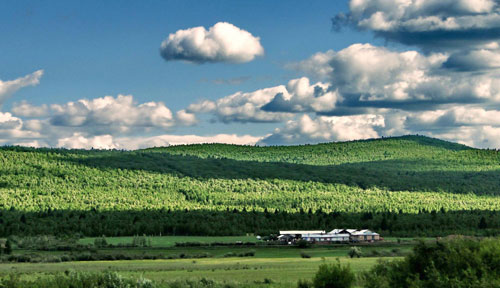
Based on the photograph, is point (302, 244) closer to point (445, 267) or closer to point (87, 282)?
point (87, 282)

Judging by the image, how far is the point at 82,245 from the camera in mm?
175750

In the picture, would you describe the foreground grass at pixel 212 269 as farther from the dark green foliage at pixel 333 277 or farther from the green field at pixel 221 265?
the dark green foliage at pixel 333 277

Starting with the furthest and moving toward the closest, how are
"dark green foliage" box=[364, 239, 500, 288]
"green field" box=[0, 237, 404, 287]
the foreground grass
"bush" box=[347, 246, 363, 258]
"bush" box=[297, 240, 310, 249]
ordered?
"bush" box=[297, 240, 310, 249]
"bush" box=[347, 246, 363, 258]
"green field" box=[0, 237, 404, 287]
the foreground grass
"dark green foliage" box=[364, 239, 500, 288]

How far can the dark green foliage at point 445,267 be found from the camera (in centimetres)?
6619

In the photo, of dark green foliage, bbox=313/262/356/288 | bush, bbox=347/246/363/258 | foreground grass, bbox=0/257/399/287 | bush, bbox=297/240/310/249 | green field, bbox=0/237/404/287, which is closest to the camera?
dark green foliage, bbox=313/262/356/288

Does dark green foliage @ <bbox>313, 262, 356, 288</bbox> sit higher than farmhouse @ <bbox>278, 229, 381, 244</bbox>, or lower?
lower

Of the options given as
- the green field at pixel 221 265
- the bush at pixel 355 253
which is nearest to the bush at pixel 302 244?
the green field at pixel 221 265

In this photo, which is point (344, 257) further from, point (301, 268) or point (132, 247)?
point (132, 247)

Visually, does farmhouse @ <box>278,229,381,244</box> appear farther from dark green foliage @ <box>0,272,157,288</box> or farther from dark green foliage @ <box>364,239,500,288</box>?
dark green foliage @ <box>364,239,500,288</box>

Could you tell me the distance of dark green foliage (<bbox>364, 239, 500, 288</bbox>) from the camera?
217 ft

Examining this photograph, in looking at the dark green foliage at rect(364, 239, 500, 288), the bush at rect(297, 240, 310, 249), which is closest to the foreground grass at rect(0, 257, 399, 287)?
the dark green foliage at rect(364, 239, 500, 288)

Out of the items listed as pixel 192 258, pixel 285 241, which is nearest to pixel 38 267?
pixel 192 258

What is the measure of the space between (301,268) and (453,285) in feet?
173

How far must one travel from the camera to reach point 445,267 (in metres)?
69.9
